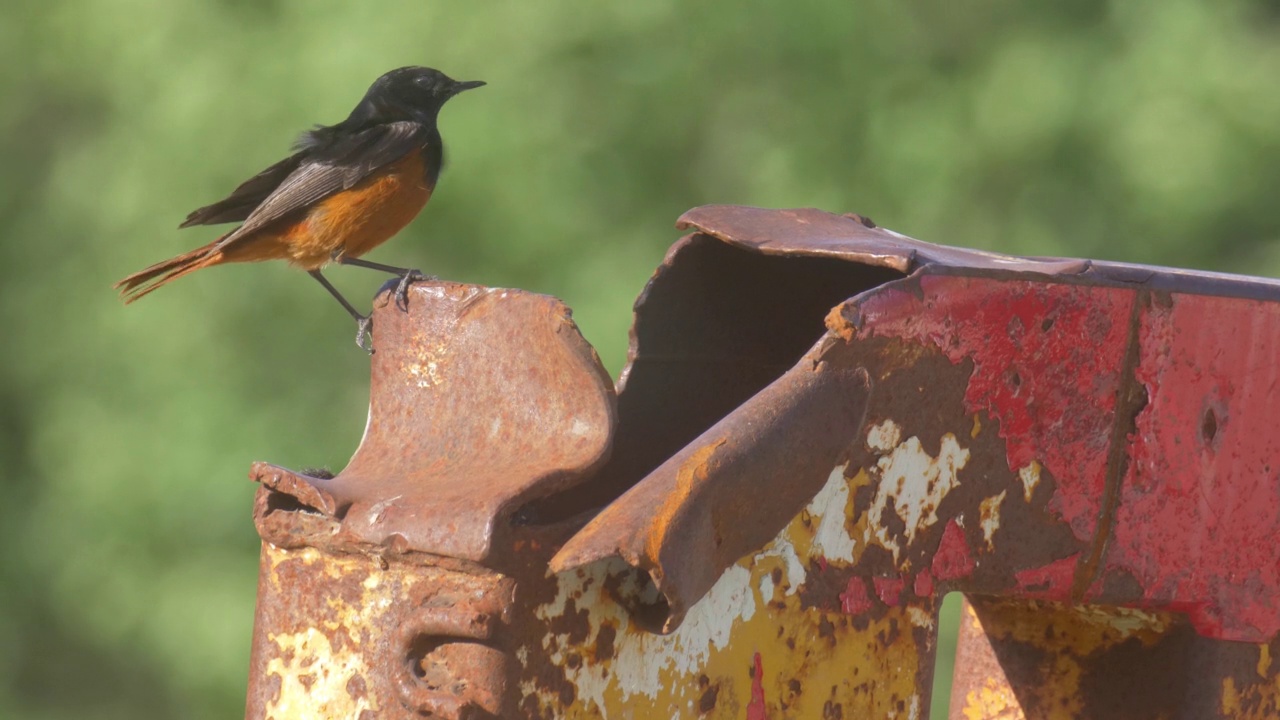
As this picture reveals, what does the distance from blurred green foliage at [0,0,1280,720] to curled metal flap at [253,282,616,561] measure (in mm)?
5420

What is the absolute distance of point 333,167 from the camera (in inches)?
184

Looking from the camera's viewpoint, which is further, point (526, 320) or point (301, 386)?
point (301, 386)

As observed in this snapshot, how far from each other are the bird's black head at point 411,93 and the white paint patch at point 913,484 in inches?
163

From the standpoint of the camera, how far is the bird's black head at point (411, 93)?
554 centimetres

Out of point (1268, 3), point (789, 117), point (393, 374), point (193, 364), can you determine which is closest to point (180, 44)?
point (193, 364)

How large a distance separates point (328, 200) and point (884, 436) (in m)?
3.41

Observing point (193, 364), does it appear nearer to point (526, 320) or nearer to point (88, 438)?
point (88, 438)

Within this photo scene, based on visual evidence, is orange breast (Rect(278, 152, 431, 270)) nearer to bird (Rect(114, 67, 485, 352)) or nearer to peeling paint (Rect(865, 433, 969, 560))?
bird (Rect(114, 67, 485, 352))

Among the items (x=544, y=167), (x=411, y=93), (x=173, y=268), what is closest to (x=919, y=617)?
(x=173, y=268)

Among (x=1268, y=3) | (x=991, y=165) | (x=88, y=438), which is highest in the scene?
(x=1268, y=3)

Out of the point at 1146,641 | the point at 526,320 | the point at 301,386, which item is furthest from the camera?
the point at 301,386

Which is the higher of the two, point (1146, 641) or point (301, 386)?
point (301, 386)

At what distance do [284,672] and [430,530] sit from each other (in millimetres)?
201

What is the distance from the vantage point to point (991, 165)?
A: 25.6ft
